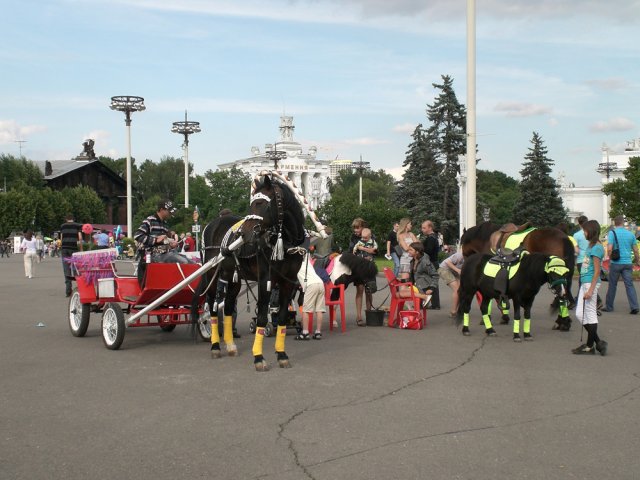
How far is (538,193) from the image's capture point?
Result: 7300 cm

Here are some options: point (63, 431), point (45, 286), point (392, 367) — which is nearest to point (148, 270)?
point (392, 367)

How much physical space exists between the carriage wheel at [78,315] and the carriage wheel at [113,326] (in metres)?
0.90

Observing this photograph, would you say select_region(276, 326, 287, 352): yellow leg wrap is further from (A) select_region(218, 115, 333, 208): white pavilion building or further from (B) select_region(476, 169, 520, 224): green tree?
(A) select_region(218, 115, 333, 208): white pavilion building

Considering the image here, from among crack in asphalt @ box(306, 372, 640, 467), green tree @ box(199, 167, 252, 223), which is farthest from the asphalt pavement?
green tree @ box(199, 167, 252, 223)

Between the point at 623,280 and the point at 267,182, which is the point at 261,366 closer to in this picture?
the point at 267,182

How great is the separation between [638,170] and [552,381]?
65.4 metres

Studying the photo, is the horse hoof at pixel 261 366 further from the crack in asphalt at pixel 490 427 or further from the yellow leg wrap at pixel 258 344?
the crack in asphalt at pixel 490 427

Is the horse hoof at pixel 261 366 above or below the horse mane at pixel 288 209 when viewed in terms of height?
below

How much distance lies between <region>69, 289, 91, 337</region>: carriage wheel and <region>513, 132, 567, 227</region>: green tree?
63393 mm

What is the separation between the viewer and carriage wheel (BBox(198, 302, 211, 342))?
1281 cm

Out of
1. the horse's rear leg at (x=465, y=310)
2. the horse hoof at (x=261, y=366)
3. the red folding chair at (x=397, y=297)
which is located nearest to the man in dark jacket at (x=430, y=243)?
the red folding chair at (x=397, y=297)

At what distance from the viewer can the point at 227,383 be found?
920cm

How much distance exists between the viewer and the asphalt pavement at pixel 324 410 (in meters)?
6.07

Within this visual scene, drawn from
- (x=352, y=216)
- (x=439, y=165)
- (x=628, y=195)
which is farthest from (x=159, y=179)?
(x=352, y=216)
